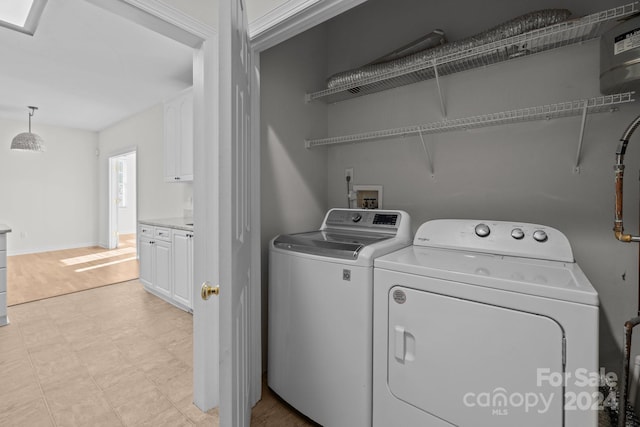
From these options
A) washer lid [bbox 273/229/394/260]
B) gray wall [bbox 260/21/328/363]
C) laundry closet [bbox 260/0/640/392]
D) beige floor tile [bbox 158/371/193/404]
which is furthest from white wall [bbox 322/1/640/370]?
beige floor tile [bbox 158/371/193/404]

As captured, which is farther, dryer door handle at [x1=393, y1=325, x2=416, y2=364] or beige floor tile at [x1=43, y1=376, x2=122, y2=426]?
beige floor tile at [x1=43, y1=376, x2=122, y2=426]

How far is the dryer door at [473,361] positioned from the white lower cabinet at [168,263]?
2310 millimetres

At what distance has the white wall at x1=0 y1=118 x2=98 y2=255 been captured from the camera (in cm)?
555

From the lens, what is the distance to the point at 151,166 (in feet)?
15.6

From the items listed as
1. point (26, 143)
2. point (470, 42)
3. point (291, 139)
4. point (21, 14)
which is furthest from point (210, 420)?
point (26, 143)

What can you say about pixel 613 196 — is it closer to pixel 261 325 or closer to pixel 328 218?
pixel 328 218

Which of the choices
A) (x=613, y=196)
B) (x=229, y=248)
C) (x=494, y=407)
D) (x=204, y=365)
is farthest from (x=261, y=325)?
(x=613, y=196)

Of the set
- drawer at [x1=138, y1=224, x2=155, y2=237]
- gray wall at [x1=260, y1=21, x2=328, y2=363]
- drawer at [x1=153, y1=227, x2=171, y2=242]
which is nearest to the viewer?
gray wall at [x1=260, y1=21, x2=328, y2=363]

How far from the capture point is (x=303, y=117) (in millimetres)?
2137

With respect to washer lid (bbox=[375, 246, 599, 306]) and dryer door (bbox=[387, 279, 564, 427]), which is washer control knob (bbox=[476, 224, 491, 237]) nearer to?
washer lid (bbox=[375, 246, 599, 306])

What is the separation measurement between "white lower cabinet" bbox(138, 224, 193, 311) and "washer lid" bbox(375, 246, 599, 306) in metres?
2.27

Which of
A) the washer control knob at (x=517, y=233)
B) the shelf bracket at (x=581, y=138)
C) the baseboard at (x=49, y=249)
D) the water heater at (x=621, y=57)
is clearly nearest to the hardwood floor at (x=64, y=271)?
the baseboard at (x=49, y=249)

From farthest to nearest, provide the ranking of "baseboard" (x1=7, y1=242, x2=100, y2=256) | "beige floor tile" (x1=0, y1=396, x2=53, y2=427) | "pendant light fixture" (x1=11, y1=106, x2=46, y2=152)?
"baseboard" (x1=7, y1=242, x2=100, y2=256)
"pendant light fixture" (x1=11, y1=106, x2=46, y2=152)
"beige floor tile" (x1=0, y1=396, x2=53, y2=427)

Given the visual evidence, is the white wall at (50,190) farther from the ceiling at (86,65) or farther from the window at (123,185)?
the window at (123,185)
